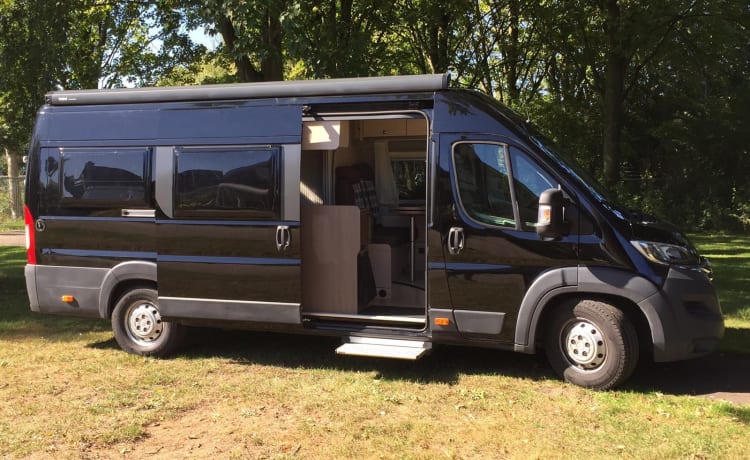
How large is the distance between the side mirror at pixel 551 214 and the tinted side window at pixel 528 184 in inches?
7.3

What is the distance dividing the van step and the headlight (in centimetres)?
→ 194

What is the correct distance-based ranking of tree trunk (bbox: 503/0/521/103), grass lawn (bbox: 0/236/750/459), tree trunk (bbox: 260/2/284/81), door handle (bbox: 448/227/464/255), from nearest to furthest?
1. grass lawn (bbox: 0/236/750/459)
2. door handle (bbox: 448/227/464/255)
3. tree trunk (bbox: 260/2/284/81)
4. tree trunk (bbox: 503/0/521/103)

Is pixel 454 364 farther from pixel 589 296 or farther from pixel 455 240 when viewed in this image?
pixel 589 296

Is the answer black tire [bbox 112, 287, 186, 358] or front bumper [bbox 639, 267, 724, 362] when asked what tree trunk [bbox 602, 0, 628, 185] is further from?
black tire [bbox 112, 287, 186, 358]

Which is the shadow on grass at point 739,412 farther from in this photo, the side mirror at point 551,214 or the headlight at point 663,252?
the side mirror at point 551,214

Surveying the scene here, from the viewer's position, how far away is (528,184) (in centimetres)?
550

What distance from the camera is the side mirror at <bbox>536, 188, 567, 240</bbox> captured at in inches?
203

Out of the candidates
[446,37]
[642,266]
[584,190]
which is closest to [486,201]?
[584,190]

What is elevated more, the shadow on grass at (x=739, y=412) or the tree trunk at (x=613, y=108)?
the tree trunk at (x=613, y=108)

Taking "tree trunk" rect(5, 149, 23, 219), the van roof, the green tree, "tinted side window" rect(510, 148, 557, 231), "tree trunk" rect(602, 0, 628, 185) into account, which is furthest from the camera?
"tree trunk" rect(5, 149, 23, 219)

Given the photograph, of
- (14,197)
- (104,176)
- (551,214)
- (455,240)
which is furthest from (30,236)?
(14,197)

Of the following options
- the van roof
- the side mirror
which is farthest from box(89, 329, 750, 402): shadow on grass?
the van roof

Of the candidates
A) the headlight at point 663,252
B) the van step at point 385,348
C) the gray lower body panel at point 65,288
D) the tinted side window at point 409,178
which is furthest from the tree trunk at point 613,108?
the gray lower body panel at point 65,288

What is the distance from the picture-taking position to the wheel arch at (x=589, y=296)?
203 inches
